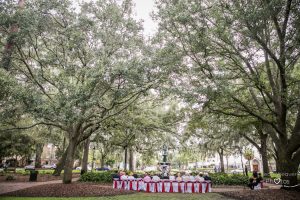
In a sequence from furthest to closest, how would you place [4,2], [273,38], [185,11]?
1. [273,38]
2. [4,2]
3. [185,11]

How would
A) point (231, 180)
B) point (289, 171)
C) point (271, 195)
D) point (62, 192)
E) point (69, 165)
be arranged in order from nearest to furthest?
point (271, 195) → point (289, 171) → point (62, 192) → point (69, 165) → point (231, 180)

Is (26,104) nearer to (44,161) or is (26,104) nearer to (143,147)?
(143,147)

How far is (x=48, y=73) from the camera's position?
56.4ft

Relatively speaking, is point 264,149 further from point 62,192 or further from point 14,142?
point 14,142

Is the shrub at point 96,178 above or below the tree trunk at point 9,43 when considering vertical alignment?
below

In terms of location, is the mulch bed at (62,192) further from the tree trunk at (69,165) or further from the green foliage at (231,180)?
the green foliage at (231,180)

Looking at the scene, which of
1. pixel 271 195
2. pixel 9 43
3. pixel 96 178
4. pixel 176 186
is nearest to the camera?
pixel 271 195

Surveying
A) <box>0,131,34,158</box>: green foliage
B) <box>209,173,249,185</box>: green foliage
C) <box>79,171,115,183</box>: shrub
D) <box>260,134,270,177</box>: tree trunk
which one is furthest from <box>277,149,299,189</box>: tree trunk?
<box>0,131,34,158</box>: green foliage

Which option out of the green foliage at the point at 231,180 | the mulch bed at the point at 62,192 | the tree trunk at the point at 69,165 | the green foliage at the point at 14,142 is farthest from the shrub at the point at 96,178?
the green foliage at the point at 14,142

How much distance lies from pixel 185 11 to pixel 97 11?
7.16m

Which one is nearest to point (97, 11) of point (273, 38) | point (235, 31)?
point (235, 31)

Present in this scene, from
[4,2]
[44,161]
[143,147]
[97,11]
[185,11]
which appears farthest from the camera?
[44,161]

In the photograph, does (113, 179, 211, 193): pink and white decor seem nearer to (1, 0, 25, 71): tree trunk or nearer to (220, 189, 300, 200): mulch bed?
(220, 189, 300, 200): mulch bed

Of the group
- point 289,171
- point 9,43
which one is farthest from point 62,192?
point 289,171
